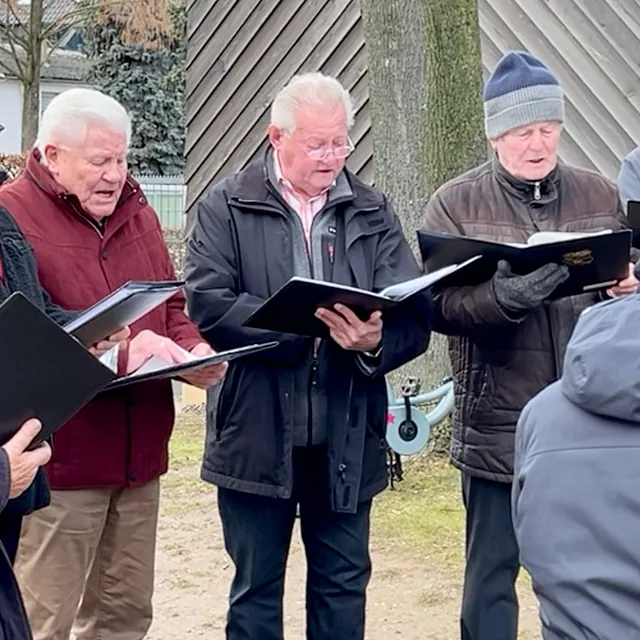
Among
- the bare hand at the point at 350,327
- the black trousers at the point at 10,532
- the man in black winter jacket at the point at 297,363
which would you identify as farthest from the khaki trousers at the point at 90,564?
the bare hand at the point at 350,327

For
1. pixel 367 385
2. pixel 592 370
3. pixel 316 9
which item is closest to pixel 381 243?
pixel 367 385

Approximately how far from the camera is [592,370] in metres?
2.01

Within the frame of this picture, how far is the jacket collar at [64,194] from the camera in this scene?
12.1ft

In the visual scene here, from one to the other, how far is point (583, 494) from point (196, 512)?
509cm

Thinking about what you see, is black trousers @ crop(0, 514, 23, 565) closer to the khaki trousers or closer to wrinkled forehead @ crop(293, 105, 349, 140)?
the khaki trousers

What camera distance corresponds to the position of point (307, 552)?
159 inches

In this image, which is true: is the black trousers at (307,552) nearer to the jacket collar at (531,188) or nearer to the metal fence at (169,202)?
the jacket collar at (531,188)

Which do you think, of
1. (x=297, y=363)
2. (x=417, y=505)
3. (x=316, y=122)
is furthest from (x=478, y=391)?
(x=417, y=505)

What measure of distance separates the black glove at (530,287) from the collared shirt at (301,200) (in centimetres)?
62

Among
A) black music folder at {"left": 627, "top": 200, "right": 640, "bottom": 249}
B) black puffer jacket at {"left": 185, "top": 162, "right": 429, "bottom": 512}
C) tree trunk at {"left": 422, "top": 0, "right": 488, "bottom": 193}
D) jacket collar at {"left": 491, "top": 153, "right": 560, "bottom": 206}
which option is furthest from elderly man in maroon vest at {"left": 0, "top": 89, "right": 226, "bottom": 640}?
tree trunk at {"left": 422, "top": 0, "right": 488, "bottom": 193}

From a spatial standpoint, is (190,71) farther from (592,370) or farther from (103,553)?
(592,370)

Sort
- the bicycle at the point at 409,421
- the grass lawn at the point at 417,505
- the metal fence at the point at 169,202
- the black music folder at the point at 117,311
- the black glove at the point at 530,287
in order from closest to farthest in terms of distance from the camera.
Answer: the black music folder at the point at 117,311
the black glove at the point at 530,287
the grass lawn at the point at 417,505
the bicycle at the point at 409,421
the metal fence at the point at 169,202

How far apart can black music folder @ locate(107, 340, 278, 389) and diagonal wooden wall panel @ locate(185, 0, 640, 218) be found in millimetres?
5042

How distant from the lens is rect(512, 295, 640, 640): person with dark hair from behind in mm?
2004
